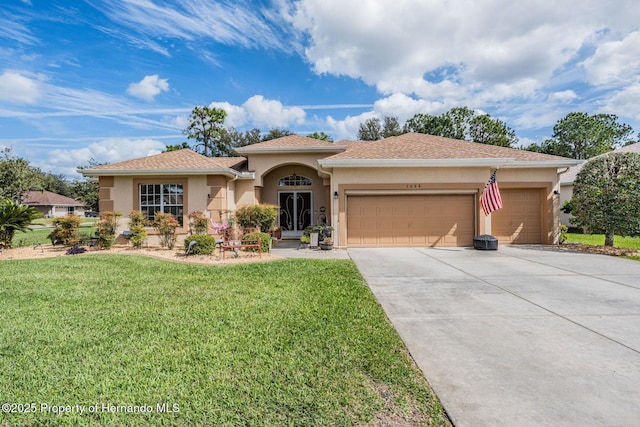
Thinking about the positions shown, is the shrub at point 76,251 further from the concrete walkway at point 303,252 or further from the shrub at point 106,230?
the concrete walkway at point 303,252

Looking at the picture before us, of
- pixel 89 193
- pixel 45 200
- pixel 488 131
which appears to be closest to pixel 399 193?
pixel 488 131

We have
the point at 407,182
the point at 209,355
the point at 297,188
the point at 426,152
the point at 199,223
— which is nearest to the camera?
the point at 209,355

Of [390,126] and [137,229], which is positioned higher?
[390,126]

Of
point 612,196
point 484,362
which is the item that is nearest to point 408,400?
point 484,362

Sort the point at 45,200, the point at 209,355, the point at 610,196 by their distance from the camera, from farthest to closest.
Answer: the point at 45,200
the point at 610,196
the point at 209,355

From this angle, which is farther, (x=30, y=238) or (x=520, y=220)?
(x=30, y=238)

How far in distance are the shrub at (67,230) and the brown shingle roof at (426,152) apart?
11402mm

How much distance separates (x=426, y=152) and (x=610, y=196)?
7294 millimetres

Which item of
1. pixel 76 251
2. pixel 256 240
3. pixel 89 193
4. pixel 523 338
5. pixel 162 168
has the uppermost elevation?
pixel 89 193

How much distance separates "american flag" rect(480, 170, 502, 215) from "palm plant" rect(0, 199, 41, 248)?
1899 centimetres

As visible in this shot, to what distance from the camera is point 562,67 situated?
1569 cm

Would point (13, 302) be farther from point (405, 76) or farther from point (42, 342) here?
point (405, 76)

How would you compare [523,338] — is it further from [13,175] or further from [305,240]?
[13,175]

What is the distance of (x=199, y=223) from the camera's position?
12648mm
